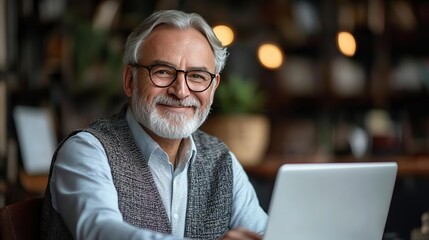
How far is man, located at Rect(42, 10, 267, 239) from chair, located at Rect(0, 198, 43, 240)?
46 millimetres

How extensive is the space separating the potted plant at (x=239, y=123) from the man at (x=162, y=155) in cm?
260

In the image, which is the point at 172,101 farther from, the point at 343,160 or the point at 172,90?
the point at 343,160

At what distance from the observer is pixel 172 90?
1.97 m

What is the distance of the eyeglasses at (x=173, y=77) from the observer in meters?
1.95

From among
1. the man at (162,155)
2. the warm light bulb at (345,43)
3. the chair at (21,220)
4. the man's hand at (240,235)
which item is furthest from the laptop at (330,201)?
the warm light bulb at (345,43)

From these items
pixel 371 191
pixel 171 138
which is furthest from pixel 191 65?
pixel 371 191

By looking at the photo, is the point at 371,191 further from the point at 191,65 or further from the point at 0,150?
the point at 0,150

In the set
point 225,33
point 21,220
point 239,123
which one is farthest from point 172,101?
point 239,123

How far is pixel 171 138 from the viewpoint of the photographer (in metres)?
2.04

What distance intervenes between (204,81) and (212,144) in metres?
0.29

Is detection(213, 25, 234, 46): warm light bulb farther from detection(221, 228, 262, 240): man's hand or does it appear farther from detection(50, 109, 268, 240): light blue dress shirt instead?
detection(221, 228, 262, 240): man's hand

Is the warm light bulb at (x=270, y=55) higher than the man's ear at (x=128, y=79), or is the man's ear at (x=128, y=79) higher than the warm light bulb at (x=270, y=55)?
the man's ear at (x=128, y=79)

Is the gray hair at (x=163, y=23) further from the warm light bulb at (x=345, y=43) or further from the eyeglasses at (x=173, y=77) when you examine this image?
the warm light bulb at (x=345, y=43)

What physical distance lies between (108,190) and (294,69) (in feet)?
17.8
